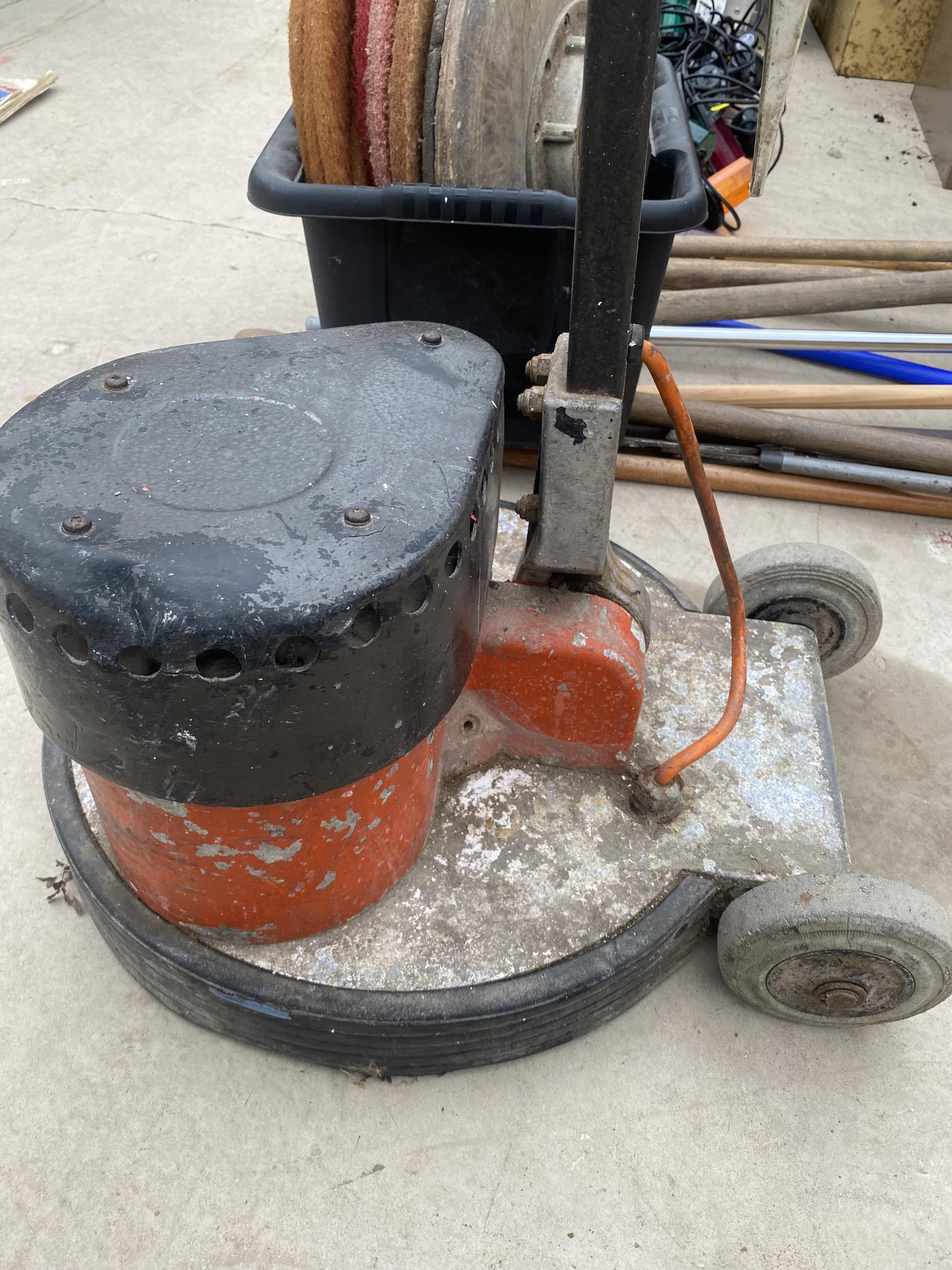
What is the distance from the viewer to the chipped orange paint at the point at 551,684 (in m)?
1.22

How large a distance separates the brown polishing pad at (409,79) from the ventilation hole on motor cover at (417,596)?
964 millimetres

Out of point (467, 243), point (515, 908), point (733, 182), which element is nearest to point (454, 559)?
point (515, 908)

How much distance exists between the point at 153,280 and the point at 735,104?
2.00 metres

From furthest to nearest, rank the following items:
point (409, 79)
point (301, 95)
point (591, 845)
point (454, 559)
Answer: point (301, 95), point (409, 79), point (591, 845), point (454, 559)

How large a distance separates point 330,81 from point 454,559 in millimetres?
1002

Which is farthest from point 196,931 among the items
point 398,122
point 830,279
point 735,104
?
point 735,104

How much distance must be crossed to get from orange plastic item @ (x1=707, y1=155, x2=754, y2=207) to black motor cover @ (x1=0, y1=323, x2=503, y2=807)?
229 cm

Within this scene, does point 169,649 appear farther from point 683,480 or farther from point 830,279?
point 830,279

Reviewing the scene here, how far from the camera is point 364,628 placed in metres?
0.81

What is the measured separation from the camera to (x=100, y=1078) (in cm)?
124

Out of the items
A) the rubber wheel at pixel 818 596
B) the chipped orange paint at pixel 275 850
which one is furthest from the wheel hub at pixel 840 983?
the rubber wheel at pixel 818 596

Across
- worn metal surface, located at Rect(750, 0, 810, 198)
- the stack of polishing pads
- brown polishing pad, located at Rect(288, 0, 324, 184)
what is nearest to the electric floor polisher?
worn metal surface, located at Rect(750, 0, 810, 198)

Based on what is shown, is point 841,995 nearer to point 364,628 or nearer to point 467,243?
point 364,628

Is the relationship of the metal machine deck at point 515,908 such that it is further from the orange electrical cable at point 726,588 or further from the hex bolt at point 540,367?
the hex bolt at point 540,367
